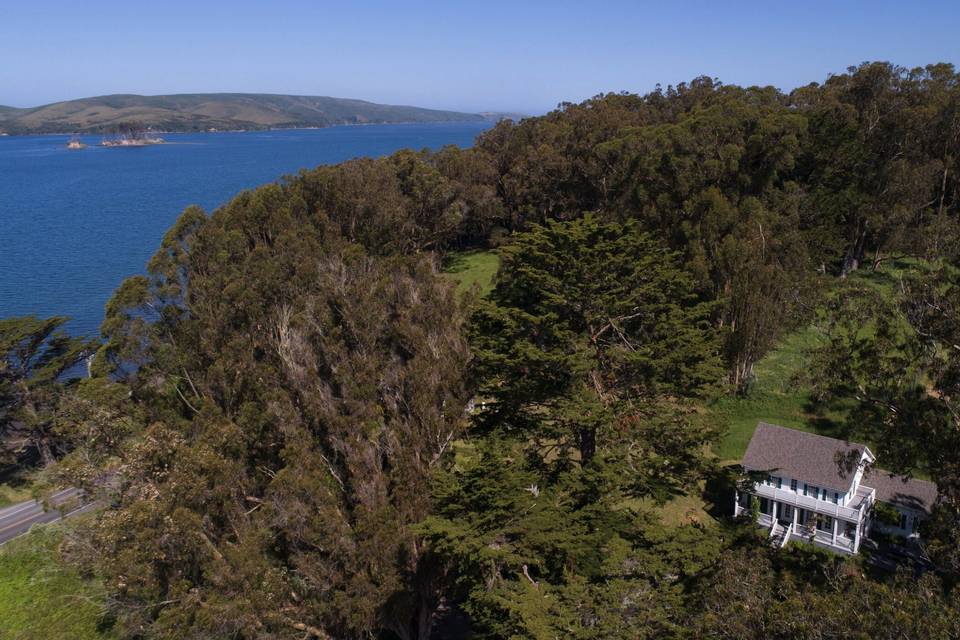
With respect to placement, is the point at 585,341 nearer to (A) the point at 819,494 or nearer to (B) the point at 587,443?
(B) the point at 587,443

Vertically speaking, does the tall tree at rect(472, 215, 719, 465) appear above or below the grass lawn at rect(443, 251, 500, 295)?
above

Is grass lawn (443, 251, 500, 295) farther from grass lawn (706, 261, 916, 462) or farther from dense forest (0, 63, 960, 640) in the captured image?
grass lawn (706, 261, 916, 462)

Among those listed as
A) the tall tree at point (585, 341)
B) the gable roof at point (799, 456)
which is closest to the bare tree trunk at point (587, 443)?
the tall tree at point (585, 341)

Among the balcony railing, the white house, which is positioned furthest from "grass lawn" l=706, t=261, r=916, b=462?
the balcony railing

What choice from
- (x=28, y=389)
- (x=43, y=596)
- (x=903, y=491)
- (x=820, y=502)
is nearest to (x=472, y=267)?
(x=28, y=389)

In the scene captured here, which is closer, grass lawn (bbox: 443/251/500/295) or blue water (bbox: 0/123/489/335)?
grass lawn (bbox: 443/251/500/295)

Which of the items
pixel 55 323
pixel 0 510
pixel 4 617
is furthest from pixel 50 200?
pixel 4 617

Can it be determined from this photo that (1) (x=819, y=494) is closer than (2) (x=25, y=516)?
Yes
